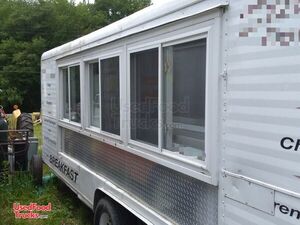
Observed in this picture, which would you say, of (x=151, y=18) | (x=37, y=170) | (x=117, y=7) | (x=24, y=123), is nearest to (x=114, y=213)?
(x=151, y=18)

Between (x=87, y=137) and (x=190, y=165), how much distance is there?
281 centimetres

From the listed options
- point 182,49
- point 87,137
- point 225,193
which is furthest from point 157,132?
point 87,137

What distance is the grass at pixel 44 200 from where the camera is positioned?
6.20 metres

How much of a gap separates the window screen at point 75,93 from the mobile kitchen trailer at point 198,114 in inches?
28.0

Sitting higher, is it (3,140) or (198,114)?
(198,114)

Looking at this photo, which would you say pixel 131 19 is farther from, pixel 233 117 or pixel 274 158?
pixel 274 158

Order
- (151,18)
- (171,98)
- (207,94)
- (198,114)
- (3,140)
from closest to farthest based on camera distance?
1. (207,94)
2. (198,114)
3. (171,98)
4. (151,18)
5. (3,140)

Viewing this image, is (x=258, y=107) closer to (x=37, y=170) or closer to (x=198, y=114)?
(x=198, y=114)

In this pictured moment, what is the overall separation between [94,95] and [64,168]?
1812 millimetres

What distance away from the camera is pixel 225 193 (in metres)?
2.73

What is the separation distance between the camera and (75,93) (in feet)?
20.8

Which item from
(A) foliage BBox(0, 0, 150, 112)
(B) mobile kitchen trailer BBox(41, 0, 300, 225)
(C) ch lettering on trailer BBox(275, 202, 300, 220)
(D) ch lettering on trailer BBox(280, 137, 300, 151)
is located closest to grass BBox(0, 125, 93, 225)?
(B) mobile kitchen trailer BBox(41, 0, 300, 225)

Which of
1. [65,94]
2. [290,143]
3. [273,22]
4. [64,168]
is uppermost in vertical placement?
[273,22]

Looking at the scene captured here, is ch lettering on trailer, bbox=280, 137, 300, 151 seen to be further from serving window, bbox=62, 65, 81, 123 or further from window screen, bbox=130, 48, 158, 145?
serving window, bbox=62, 65, 81, 123
